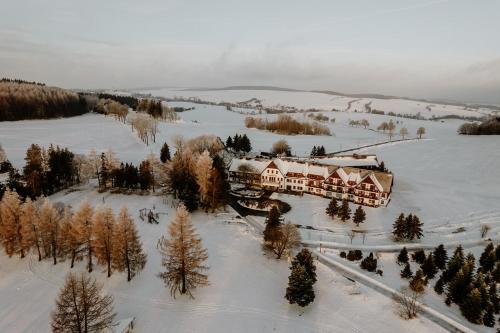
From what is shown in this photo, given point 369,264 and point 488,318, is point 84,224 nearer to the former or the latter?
point 369,264

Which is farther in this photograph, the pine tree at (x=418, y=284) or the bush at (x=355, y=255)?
the bush at (x=355, y=255)

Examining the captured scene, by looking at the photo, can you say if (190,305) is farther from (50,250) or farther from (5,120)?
(5,120)

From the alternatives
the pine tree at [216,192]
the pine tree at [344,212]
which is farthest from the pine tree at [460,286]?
the pine tree at [216,192]

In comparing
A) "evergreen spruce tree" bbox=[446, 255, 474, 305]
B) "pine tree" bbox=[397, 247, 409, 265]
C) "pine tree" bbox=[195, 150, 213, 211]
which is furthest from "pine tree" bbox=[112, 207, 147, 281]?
"evergreen spruce tree" bbox=[446, 255, 474, 305]

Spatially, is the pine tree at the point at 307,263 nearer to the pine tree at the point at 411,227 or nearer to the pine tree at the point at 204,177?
the pine tree at the point at 411,227

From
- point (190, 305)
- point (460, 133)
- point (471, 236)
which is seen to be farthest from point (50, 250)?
point (460, 133)

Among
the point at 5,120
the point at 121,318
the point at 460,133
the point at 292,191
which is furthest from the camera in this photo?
the point at 460,133

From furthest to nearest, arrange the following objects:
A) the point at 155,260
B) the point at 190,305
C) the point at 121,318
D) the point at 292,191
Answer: the point at 292,191
the point at 155,260
the point at 190,305
the point at 121,318

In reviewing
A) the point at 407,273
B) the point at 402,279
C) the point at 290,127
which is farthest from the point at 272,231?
the point at 290,127
